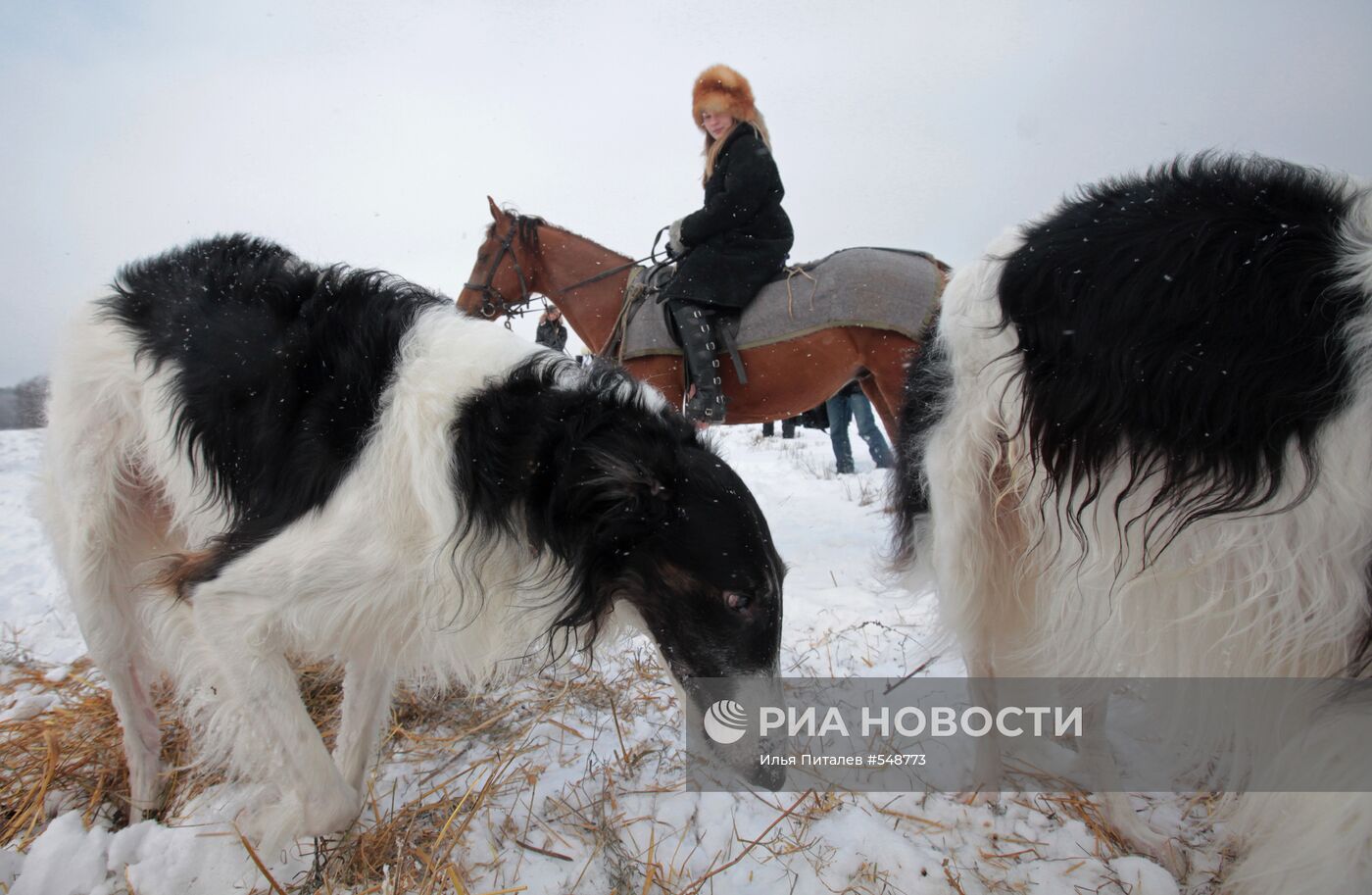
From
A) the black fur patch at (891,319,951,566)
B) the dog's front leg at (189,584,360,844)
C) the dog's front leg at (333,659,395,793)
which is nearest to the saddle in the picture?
the black fur patch at (891,319,951,566)

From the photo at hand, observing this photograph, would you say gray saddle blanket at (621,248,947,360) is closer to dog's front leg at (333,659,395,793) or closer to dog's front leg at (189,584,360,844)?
dog's front leg at (333,659,395,793)

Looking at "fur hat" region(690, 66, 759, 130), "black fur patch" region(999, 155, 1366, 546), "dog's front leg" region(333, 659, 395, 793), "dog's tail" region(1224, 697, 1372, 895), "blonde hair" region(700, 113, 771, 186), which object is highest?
"fur hat" region(690, 66, 759, 130)

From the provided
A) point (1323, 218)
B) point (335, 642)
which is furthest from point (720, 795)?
point (1323, 218)

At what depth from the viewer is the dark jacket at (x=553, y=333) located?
22.8ft

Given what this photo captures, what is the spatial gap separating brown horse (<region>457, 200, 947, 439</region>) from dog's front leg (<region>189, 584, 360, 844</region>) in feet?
8.53

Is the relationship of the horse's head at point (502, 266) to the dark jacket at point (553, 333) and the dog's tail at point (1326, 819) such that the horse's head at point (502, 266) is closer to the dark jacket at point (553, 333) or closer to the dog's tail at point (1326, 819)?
the dark jacket at point (553, 333)

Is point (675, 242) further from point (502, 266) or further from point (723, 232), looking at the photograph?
point (502, 266)

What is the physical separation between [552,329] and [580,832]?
650cm

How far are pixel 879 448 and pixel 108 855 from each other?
711 cm

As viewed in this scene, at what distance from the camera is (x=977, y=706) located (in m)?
2.23

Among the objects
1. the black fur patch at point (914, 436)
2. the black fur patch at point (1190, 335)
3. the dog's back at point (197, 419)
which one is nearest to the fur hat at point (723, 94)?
the dog's back at point (197, 419)

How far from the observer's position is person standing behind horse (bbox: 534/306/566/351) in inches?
244

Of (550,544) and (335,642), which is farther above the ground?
(550,544)

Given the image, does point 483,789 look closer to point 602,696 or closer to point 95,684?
point 602,696
